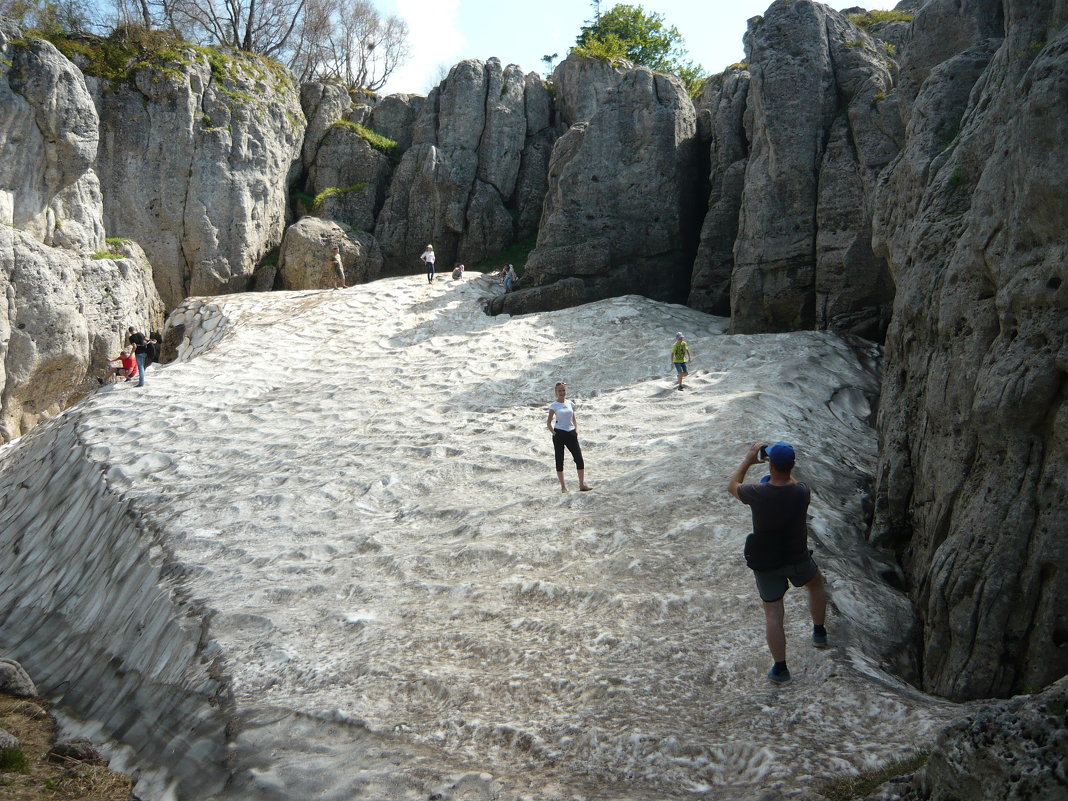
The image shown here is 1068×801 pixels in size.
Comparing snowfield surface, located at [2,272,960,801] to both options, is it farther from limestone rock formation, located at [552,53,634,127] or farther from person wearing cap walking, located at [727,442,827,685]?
limestone rock formation, located at [552,53,634,127]

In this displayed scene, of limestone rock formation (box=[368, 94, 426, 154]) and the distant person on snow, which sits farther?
limestone rock formation (box=[368, 94, 426, 154])

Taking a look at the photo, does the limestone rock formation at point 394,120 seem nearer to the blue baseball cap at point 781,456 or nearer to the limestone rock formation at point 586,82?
the limestone rock formation at point 586,82

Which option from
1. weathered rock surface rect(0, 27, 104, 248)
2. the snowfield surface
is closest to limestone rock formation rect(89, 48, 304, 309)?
weathered rock surface rect(0, 27, 104, 248)

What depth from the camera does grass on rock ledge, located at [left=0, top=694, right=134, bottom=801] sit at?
784cm

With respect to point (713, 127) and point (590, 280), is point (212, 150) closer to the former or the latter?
point (590, 280)

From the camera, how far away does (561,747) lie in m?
7.09

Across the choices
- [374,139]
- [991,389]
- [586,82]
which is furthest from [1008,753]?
[586,82]

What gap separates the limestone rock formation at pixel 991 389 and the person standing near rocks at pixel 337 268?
21314 millimetres

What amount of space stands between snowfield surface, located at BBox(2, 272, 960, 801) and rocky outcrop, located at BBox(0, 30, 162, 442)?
150 inches

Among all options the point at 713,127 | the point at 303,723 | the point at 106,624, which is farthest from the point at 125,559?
the point at 713,127

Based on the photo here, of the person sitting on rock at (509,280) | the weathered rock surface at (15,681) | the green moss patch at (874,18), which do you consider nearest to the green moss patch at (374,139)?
the person sitting on rock at (509,280)

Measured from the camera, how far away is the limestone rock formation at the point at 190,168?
29109mm

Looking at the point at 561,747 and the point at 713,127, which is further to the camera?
the point at 713,127

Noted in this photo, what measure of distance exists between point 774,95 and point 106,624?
842 inches
